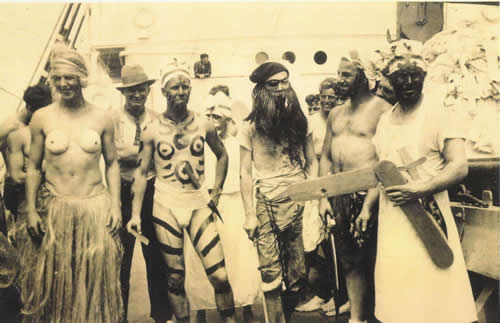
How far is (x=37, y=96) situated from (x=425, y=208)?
2491mm

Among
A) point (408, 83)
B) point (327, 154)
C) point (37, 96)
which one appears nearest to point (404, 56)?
point (408, 83)

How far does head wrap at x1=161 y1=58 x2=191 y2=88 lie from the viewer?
293 cm

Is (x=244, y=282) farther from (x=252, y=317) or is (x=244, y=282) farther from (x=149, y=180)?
(x=149, y=180)

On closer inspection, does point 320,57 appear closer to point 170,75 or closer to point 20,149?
point 170,75

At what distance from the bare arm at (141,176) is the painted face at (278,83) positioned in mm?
791

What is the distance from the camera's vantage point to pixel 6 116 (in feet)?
9.72

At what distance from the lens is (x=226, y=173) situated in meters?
2.96

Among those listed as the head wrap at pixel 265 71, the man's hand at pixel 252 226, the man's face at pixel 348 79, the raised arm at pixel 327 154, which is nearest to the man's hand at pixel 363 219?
the raised arm at pixel 327 154

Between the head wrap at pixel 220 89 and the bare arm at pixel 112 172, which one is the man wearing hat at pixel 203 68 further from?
the bare arm at pixel 112 172

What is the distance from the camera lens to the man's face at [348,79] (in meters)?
2.98

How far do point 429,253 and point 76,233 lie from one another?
7.12ft

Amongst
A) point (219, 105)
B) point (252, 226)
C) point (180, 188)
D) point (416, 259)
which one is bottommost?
point (416, 259)

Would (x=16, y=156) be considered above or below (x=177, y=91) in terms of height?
below

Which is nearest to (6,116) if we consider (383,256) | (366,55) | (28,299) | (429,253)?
(28,299)
